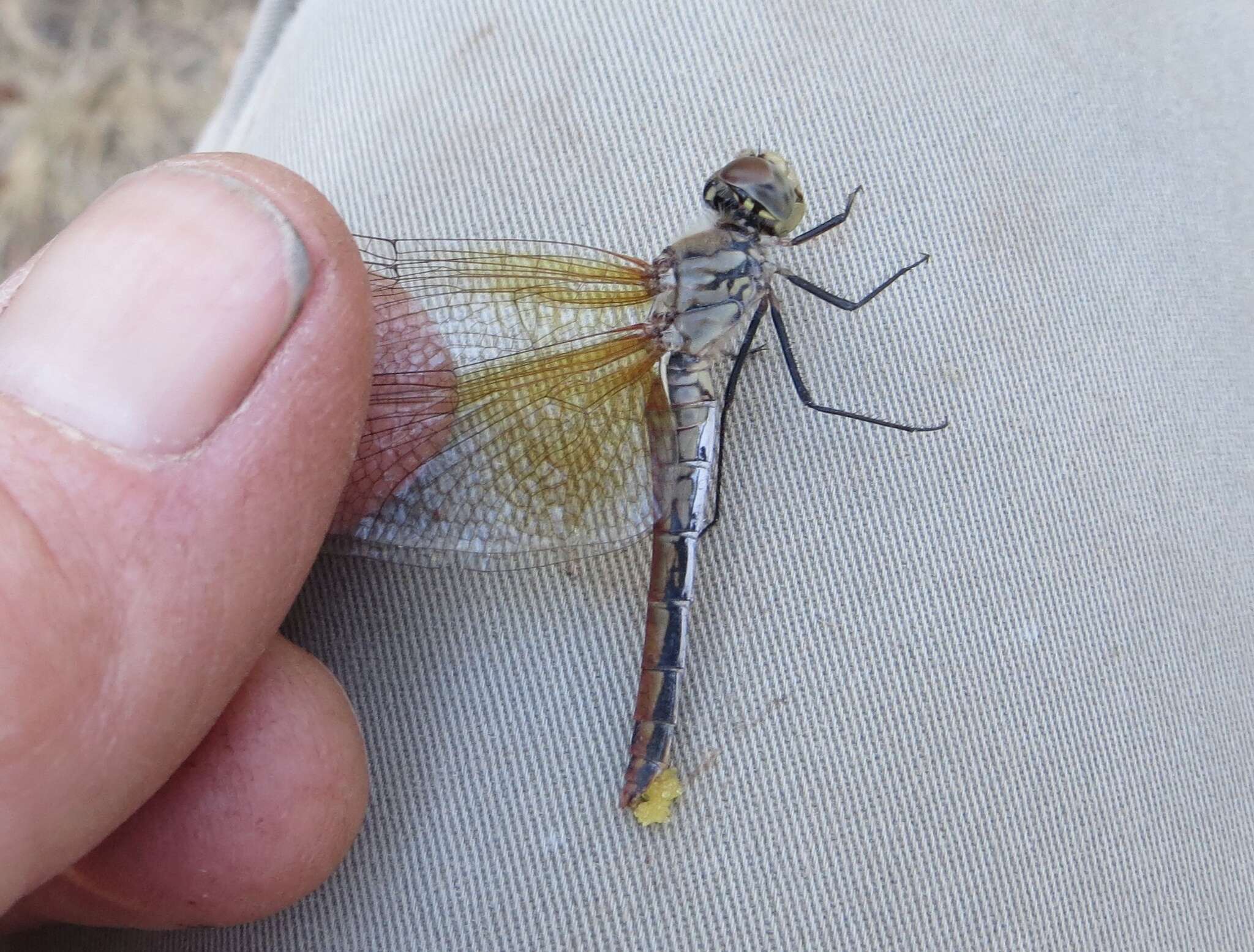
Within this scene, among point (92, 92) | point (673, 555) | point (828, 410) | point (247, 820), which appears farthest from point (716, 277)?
point (92, 92)

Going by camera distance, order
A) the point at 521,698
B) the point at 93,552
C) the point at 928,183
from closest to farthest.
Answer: the point at 93,552, the point at 521,698, the point at 928,183

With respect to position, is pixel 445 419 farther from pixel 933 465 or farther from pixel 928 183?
pixel 928 183

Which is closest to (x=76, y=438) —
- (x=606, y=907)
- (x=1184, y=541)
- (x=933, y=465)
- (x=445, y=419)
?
(x=445, y=419)

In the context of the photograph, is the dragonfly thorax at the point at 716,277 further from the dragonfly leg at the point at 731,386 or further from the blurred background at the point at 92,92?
the blurred background at the point at 92,92

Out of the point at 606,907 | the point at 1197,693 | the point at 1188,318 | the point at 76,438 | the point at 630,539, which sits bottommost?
the point at 606,907

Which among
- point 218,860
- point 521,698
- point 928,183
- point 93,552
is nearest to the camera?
point 93,552

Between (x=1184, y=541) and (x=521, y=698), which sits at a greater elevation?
(x=1184, y=541)
